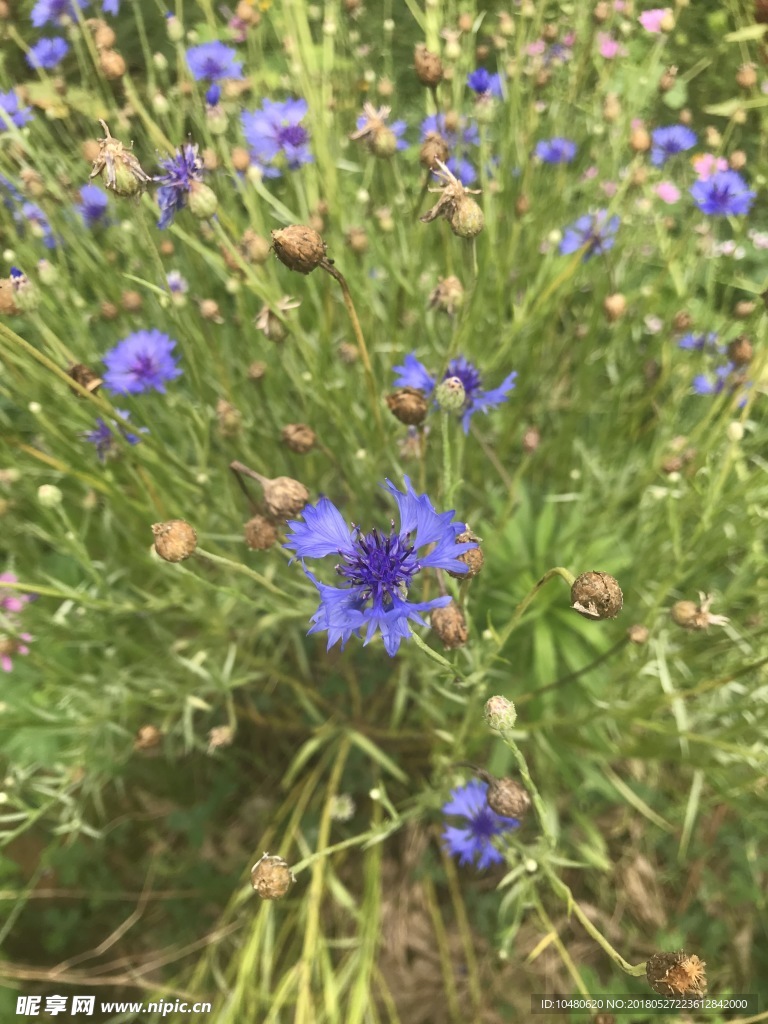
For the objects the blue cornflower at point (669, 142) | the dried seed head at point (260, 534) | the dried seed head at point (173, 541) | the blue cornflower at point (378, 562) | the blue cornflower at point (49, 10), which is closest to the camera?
the blue cornflower at point (378, 562)

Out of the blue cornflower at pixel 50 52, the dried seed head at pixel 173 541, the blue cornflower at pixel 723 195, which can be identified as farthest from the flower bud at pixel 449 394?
the blue cornflower at pixel 50 52

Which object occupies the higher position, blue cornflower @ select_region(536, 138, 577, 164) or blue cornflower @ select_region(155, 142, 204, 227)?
blue cornflower @ select_region(536, 138, 577, 164)

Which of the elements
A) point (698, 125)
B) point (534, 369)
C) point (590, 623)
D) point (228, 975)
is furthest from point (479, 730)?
point (698, 125)

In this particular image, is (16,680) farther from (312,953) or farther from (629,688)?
(629,688)

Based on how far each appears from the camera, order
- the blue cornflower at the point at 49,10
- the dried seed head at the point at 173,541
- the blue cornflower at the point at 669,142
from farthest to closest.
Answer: the blue cornflower at the point at 669,142
the blue cornflower at the point at 49,10
the dried seed head at the point at 173,541

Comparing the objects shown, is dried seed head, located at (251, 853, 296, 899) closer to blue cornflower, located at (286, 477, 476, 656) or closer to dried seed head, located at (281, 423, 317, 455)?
blue cornflower, located at (286, 477, 476, 656)

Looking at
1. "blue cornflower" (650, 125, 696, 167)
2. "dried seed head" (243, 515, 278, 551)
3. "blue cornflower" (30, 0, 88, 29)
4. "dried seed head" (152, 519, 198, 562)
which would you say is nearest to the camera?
"dried seed head" (152, 519, 198, 562)

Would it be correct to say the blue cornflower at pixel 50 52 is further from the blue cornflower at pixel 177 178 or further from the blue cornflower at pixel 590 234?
the blue cornflower at pixel 590 234

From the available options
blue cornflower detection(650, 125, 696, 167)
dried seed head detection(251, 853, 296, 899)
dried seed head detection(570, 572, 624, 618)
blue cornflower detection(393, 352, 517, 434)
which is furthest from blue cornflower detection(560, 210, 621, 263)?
dried seed head detection(251, 853, 296, 899)
